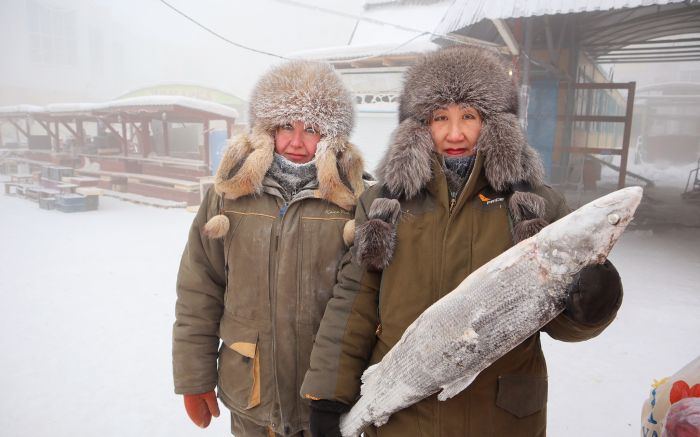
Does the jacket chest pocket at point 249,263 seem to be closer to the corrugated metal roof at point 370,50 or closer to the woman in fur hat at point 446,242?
the woman in fur hat at point 446,242

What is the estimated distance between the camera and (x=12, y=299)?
4926 millimetres

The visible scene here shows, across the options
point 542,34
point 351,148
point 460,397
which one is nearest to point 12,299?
point 351,148

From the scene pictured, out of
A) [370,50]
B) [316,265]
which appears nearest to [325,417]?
[316,265]

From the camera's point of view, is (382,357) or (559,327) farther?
(382,357)

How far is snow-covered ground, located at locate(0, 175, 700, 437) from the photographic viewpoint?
2852mm

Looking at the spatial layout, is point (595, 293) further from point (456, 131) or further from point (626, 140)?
point (626, 140)

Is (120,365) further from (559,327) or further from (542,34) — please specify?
(542,34)

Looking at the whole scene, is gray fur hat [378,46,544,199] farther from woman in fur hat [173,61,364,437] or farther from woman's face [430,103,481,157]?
woman in fur hat [173,61,364,437]

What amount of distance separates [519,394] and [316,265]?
827 mm

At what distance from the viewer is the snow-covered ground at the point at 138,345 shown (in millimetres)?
2852

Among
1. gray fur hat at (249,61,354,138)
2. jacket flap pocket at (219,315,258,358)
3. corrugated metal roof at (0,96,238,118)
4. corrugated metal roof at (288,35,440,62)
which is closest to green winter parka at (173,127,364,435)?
jacket flap pocket at (219,315,258,358)

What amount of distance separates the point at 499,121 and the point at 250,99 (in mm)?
1114

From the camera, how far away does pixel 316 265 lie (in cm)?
166

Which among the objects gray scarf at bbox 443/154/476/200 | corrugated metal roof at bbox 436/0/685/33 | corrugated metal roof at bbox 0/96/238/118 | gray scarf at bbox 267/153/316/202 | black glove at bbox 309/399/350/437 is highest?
corrugated metal roof at bbox 436/0/685/33
